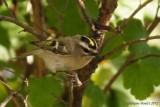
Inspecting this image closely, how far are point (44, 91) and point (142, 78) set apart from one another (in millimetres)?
373

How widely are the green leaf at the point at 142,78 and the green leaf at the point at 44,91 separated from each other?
0.29m

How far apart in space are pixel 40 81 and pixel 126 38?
0.35 meters

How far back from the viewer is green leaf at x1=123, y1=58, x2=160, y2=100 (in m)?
1.64

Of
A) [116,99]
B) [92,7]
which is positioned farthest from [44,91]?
[116,99]

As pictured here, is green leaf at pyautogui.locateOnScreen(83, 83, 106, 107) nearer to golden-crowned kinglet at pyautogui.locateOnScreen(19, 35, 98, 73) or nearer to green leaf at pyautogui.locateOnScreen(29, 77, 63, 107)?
green leaf at pyautogui.locateOnScreen(29, 77, 63, 107)

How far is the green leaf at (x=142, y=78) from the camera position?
1641 mm

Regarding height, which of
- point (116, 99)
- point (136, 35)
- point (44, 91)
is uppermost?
point (136, 35)

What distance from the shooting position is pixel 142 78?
1.66m

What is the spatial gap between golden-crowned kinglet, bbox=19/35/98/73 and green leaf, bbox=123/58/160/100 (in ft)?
1.10

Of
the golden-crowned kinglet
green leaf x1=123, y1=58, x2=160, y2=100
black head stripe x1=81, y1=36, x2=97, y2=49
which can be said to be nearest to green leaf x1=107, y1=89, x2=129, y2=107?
green leaf x1=123, y1=58, x2=160, y2=100

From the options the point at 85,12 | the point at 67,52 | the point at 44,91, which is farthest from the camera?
the point at 44,91

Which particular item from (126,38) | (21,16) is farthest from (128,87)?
(21,16)

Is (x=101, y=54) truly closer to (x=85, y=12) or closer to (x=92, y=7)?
(x=92, y=7)

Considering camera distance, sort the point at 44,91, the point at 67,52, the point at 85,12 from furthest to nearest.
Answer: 1. the point at 44,91
2. the point at 67,52
3. the point at 85,12
